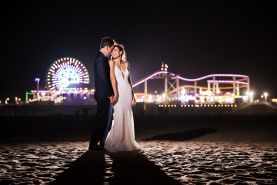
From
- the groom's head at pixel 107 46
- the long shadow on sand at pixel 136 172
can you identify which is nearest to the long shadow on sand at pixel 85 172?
the long shadow on sand at pixel 136 172

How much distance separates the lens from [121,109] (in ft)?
24.1

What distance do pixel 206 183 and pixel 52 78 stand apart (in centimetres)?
5925

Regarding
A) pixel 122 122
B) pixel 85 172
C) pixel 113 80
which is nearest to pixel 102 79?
pixel 113 80

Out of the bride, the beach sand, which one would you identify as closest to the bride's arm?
the bride

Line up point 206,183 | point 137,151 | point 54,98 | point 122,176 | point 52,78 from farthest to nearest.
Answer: point 54,98
point 52,78
point 137,151
point 122,176
point 206,183

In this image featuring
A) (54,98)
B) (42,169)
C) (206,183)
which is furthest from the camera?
(54,98)

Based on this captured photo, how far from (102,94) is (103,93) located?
0.02 m

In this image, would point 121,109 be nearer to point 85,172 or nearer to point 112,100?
point 112,100

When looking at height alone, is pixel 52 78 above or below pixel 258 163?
above

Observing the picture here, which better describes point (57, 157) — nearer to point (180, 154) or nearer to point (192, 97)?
point (180, 154)

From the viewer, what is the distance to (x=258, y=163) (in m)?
5.69

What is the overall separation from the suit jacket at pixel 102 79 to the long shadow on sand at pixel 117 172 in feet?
3.59

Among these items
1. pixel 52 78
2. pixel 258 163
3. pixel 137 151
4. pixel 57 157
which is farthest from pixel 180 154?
pixel 52 78

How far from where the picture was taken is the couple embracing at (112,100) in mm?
7125
